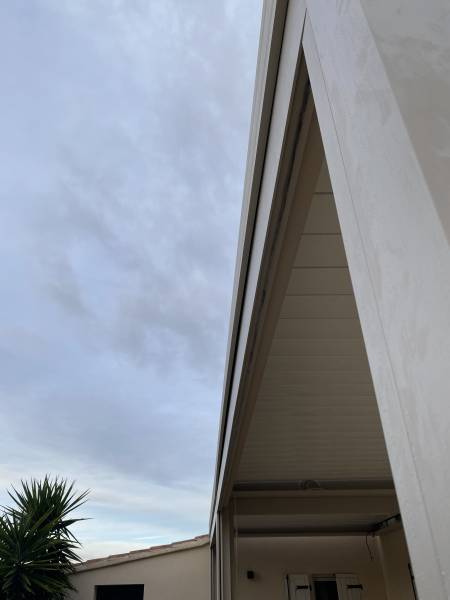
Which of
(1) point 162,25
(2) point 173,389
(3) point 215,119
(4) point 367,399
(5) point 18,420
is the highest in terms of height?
(2) point 173,389

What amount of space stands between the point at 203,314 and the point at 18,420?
321 inches

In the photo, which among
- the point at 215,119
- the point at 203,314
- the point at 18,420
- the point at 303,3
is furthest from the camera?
the point at 18,420

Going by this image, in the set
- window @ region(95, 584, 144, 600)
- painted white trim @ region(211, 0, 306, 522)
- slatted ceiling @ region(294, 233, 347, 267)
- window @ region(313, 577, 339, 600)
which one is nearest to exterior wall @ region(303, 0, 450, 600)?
painted white trim @ region(211, 0, 306, 522)

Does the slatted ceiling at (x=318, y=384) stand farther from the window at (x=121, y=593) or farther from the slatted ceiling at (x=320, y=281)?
the window at (x=121, y=593)

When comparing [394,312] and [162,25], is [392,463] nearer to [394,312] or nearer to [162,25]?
[394,312]

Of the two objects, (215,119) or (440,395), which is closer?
(440,395)

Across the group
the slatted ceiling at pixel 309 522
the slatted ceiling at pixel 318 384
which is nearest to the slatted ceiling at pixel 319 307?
the slatted ceiling at pixel 318 384

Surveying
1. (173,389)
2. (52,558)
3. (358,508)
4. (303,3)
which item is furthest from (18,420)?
(303,3)

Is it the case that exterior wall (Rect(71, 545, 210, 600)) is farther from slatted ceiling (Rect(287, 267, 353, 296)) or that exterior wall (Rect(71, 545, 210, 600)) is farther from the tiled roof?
slatted ceiling (Rect(287, 267, 353, 296))

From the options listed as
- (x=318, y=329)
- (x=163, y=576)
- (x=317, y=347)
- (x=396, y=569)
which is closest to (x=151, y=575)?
(x=163, y=576)

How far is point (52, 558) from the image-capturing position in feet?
20.4

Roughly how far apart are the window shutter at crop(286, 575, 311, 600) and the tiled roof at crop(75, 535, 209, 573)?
73.7 inches

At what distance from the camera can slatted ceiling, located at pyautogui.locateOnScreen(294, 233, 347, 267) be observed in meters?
1.67

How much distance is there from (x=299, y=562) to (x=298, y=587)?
420 mm
